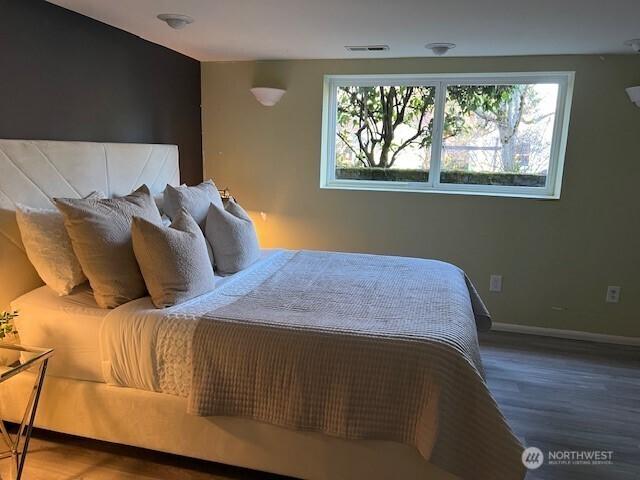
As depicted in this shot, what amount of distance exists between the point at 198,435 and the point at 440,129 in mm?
2827

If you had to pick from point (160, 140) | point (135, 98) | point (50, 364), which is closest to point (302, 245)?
point (160, 140)

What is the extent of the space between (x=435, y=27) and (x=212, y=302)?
1.93 m

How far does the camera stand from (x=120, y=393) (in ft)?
6.47

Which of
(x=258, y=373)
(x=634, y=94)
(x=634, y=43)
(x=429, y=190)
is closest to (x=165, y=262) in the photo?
(x=258, y=373)

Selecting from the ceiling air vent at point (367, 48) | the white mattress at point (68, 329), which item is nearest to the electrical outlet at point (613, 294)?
the ceiling air vent at point (367, 48)

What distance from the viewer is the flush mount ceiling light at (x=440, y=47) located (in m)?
3.04

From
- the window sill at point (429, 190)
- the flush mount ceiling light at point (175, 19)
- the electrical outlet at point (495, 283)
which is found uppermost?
the flush mount ceiling light at point (175, 19)

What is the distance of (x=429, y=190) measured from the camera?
3725 millimetres

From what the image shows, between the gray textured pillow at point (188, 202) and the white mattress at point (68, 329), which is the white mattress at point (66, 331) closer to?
the white mattress at point (68, 329)

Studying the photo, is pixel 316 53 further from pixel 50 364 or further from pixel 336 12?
pixel 50 364

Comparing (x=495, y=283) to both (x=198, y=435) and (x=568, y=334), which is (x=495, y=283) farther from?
(x=198, y=435)

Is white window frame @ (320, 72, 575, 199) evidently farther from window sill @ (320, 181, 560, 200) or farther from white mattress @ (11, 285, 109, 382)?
white mattress @ (11, 285, 109, 382)

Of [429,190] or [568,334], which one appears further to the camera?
[429,190]

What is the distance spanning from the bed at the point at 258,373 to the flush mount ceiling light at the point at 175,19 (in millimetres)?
928
